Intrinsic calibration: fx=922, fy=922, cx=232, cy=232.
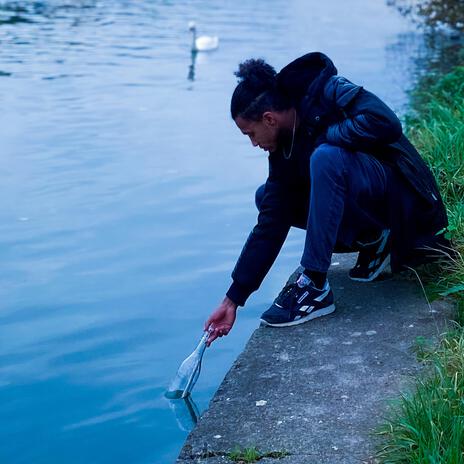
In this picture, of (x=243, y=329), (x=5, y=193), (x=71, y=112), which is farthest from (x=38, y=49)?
(x=243, y=329)

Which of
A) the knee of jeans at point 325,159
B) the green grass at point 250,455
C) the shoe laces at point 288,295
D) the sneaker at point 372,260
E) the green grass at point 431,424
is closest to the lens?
the green grass at point 431,424

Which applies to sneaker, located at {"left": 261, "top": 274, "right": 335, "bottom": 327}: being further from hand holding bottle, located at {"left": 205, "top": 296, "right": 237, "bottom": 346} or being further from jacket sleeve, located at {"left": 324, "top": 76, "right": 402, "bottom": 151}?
jacket sleeve, located at {"left": 324, "top": 76, "right": 402, "bottom": 151}

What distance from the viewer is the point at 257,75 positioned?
354 centimetres

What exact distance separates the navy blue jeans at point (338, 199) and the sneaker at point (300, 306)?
119 millimetres

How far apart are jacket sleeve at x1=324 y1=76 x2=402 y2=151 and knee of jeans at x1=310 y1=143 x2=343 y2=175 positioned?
2.5 inches

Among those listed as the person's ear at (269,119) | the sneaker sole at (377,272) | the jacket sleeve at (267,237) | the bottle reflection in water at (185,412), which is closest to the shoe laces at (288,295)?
the jacket sleeve at (267,237)

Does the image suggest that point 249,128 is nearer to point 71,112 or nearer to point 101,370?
point 101,370

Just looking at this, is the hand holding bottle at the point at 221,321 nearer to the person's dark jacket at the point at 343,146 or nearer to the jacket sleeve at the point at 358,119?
the person's dark jacket at the point at 343,146

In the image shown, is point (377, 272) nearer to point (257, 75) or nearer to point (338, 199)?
point (338, 199)

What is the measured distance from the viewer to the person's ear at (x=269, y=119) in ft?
11.6

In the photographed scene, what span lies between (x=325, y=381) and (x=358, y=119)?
40.8 inches

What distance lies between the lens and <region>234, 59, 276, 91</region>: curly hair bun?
11.6ft

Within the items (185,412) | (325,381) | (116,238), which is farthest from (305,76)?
(116,238)

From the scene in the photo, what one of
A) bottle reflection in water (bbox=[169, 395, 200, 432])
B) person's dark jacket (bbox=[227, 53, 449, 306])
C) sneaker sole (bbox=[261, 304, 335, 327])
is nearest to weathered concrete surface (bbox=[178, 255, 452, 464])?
sneaker sole (bbox=[261, 304, 335, 327])
